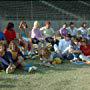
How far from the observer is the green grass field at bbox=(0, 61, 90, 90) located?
365 inches

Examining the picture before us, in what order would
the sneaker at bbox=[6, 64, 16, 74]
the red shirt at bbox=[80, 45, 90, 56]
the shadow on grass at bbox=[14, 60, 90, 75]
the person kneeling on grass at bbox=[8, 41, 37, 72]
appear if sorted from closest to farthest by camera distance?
the sneaker at bbox=[6, 64, 16, 74] → the shadow on grass at bbox=[14, 60, 90, 75] → the person kneeling on grass at bbox=[8, 41, 37, 72] → the red shirt at bbox=[80, 45, 90, 56]

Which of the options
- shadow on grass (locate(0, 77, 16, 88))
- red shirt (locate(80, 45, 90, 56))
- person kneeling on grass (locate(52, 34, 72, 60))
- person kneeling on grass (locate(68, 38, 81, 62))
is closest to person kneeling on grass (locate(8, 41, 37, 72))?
shadow on grass (locate(0, 77, 16, 88))

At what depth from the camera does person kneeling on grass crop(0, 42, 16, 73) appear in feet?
35.8

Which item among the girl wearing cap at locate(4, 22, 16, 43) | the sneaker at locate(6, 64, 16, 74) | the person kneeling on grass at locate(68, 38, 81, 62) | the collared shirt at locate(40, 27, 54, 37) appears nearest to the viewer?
the sneaker at locate(6, 64, 16, 74)

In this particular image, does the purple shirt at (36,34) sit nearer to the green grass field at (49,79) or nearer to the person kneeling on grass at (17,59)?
the green grass field at (49,79)

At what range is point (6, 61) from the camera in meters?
11.2

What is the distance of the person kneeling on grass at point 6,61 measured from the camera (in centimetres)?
1092

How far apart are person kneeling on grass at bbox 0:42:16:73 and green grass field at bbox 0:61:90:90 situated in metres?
0.18

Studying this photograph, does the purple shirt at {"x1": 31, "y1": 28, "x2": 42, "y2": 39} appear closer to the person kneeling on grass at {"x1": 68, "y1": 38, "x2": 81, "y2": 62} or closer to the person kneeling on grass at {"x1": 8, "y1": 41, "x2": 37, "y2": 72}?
the person kneeling on grass at {"x1": 68, "y1": 38, "x2": 81, "y2": 62}

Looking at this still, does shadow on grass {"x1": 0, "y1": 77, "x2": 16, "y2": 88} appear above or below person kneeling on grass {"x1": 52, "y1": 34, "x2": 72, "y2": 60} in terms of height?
above

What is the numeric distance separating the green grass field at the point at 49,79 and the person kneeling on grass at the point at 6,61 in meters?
0.18

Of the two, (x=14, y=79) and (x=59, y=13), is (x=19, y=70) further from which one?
(x=59, y=13)

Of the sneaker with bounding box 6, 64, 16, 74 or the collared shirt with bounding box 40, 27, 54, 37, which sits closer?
the sneaker with bounding box 6, 64, 16, 74

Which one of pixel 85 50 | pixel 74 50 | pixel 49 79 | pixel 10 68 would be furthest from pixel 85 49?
pixel 49 79
